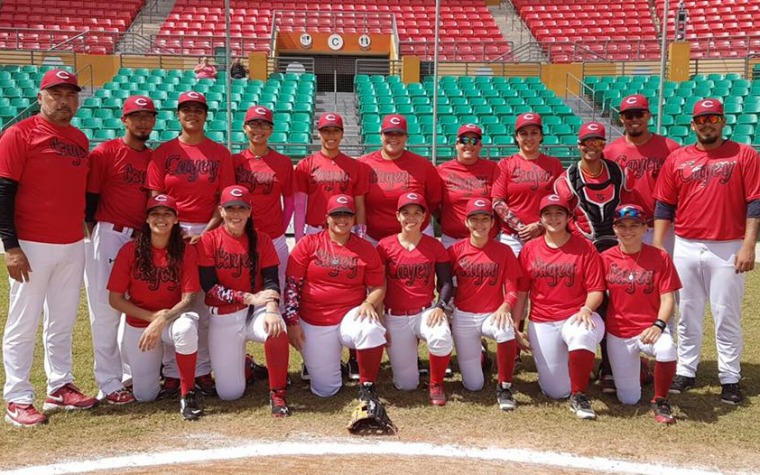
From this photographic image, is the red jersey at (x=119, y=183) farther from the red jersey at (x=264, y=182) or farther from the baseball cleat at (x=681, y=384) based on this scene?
the baseball cleat at (x=681, y=384)

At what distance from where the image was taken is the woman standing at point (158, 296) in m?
4.42

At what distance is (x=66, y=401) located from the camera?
14.8 feet

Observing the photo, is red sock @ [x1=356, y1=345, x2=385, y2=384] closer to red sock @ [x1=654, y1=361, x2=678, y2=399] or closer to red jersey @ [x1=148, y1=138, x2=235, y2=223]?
red jersey @ [x1=148, y1=138, x2=235, y2=223]

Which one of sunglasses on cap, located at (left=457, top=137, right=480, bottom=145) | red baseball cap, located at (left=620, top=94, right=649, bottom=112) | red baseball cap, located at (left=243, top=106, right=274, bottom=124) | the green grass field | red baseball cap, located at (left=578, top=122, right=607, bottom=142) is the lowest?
the green grass field

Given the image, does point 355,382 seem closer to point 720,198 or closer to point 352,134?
point 720,198

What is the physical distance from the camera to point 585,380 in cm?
455

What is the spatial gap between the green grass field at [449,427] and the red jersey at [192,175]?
1311 millimetres

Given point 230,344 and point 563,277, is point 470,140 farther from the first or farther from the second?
point 230,344

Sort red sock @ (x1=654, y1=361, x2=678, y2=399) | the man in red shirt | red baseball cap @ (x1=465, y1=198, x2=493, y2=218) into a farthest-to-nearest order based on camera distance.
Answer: red baseball cap @ (x1=465, y1=198, x2=493, y2=218), red sock @ (x1=654, y1=361, x2=678, y2=399), the man in red shirt

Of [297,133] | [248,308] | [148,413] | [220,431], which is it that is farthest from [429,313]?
[297,133]

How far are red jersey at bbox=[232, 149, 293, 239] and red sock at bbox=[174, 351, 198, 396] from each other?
110 cm

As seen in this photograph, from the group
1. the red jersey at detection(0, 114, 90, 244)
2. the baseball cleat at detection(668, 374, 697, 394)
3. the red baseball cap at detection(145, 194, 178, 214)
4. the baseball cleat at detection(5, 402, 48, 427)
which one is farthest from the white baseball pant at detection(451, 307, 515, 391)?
the baseball cleat at detection(5, 402, 48, 427)

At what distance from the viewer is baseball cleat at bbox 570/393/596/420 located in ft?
14.5

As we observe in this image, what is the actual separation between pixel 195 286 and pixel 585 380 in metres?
2.58
